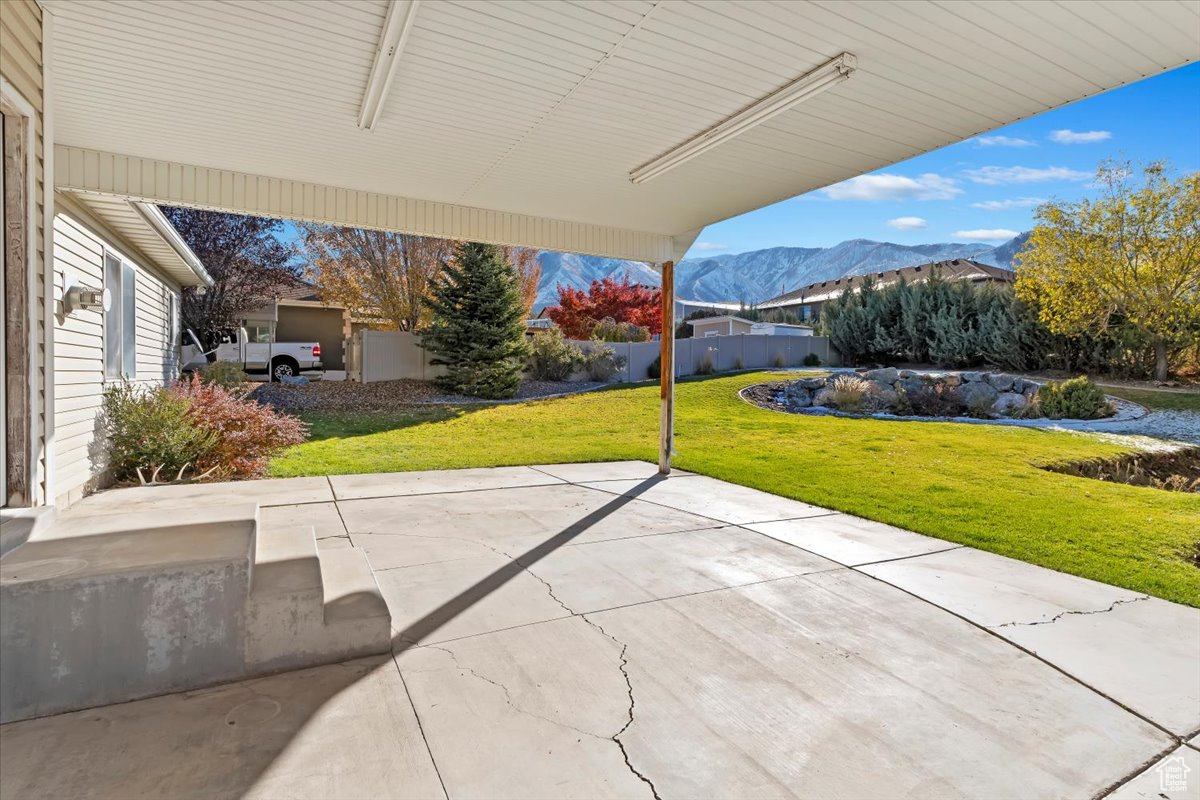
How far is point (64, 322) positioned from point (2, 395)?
267 cm

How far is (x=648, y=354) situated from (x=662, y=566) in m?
15.7

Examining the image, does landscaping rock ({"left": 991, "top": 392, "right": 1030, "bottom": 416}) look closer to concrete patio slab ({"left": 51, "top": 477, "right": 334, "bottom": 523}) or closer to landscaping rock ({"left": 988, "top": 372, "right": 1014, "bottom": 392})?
landscaping rock ({"left": 988, "top": 372, "right": 1014, "bottom": 392})

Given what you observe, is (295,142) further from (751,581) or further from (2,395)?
(751,581)

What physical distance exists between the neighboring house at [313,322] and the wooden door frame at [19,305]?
20091mm

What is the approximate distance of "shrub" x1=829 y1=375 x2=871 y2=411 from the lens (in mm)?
14188

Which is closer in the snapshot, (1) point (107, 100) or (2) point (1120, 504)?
(1) point (107, 100)

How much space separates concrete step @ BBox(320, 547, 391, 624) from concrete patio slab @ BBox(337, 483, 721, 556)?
0.57m

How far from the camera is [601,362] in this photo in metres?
18.8

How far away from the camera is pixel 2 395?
3.12 metres

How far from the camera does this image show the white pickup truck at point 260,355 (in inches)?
729

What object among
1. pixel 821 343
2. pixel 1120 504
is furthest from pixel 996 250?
pixel 1120 504

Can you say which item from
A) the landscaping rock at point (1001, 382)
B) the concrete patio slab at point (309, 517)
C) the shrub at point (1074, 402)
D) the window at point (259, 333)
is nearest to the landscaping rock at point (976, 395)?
the landscaping rock at point (1001, 382)

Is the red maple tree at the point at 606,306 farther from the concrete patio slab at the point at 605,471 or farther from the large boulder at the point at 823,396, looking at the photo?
the concrete patio slab at the point at 605,471

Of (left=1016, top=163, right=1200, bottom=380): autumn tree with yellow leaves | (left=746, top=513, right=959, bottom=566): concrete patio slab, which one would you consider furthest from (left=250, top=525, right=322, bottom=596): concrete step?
(left=1016, top=163, right=1200, bottom=380): autumn tree with yellow leaves
